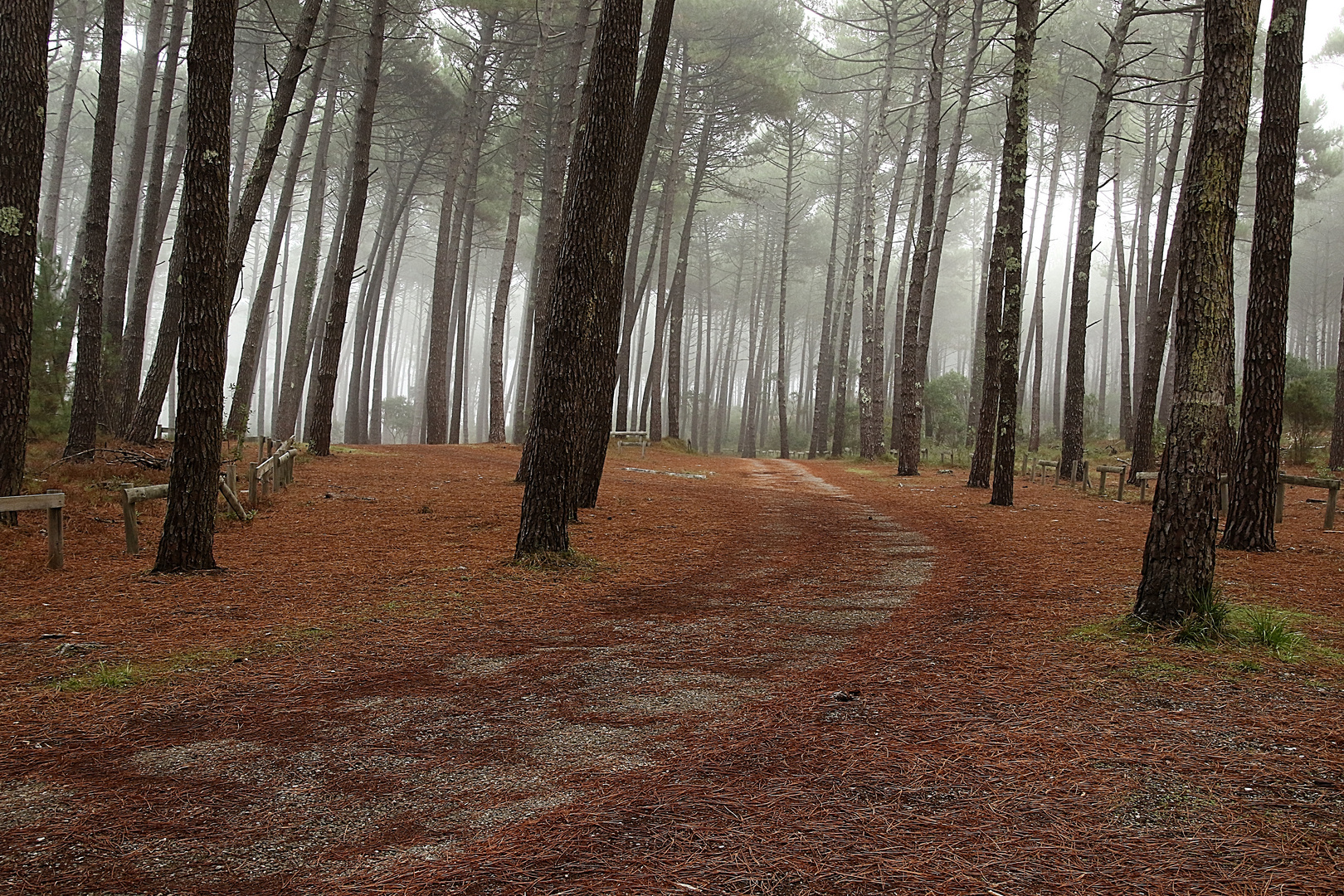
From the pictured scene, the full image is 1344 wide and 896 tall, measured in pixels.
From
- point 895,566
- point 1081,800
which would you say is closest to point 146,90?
point 895,566

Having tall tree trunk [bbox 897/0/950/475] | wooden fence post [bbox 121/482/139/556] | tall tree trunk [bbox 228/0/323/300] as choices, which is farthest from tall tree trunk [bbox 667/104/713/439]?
wooden fence post [bbox 121/482/139/556]

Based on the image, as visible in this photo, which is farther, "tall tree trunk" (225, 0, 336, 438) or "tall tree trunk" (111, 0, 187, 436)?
"tall tree trunk" (225, 0, 336, 438)

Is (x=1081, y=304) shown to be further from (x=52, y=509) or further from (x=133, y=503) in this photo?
(x=52, y=509)

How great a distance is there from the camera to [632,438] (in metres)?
25.0

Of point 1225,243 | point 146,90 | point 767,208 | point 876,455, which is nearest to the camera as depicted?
point 1225,243

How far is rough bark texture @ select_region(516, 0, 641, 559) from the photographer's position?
657 cm

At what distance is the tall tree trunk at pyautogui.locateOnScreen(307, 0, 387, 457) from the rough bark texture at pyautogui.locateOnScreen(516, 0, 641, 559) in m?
Answer: 9.26

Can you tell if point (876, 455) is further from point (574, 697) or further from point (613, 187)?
point (574, 697)

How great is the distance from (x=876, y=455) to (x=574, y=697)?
21.7 meters

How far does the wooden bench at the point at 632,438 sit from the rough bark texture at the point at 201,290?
46.5 feet

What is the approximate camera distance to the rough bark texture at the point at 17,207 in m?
6.98

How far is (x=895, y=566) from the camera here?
6.88 meters

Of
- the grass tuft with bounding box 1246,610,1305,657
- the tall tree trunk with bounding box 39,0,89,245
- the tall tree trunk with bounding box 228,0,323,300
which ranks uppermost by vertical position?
the tall tree trunk with bounding box 39,0,89,245

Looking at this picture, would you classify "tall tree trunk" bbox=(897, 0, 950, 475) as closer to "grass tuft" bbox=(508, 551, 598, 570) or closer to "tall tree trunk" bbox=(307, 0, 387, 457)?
"tall tree trunk" bbox=(307, 0, 387, 457)
